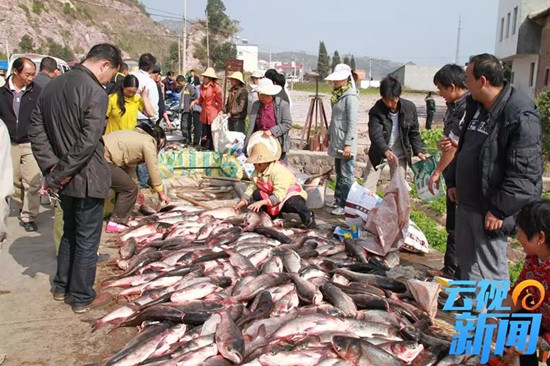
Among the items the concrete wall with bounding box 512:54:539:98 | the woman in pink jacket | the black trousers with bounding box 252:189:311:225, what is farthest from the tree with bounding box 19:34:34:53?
the black trousers with bounding box 252:189:311:225

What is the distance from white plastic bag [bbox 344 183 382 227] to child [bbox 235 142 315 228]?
701mm

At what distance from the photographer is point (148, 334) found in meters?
3.60

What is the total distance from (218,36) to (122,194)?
3100 inches

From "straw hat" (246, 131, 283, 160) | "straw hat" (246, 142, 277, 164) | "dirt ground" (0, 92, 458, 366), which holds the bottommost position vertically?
"dirt ground" (0, 92, 458, 366)

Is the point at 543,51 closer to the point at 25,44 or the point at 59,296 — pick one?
the point at 59,296

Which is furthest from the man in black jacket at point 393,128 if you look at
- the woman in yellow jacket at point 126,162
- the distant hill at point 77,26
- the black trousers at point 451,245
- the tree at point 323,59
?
the tree at point 323,59

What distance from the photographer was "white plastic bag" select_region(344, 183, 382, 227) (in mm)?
6012

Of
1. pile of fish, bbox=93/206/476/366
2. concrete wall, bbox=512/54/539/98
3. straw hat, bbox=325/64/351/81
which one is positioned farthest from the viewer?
concrete wall, bbox=512/54/539/98

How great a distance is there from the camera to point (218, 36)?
266 feet

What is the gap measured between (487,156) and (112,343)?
124 inches

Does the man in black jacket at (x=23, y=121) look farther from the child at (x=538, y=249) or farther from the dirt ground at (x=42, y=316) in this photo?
the child at (x=538, y=249)

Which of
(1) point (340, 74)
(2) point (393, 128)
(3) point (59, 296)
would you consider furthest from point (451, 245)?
(3) point (59, 296)

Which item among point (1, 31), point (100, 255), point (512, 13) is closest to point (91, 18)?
point (1, 31)

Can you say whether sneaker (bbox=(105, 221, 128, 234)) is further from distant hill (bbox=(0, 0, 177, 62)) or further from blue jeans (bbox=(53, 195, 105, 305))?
distant hill (bbox=(0, 0, 177, 62))
